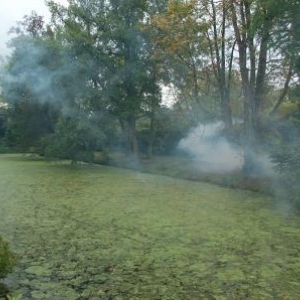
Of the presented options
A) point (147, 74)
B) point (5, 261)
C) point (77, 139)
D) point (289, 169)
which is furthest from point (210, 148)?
point (5, 261)

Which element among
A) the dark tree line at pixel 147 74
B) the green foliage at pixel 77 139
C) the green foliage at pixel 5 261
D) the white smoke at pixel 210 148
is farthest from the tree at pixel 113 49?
the green foliage at pixel 5 261

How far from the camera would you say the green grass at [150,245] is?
185 inches

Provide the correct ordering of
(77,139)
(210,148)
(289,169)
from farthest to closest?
1. (210,148)
2. (77,139)
3. (289,169)

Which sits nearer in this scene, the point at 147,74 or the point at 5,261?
the point at 5,261

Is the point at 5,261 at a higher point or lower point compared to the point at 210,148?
lower

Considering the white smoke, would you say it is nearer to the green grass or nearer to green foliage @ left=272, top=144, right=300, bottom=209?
green foliage @ left=272, top=144, right=300, bottom=209

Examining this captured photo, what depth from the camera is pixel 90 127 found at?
20469 millimetres

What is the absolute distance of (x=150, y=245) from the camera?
6.38 metres

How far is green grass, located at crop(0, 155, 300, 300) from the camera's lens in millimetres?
4707

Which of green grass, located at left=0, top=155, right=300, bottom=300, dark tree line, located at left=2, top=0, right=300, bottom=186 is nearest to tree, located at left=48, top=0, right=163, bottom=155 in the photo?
dark tree line, located at left=2, top=0, right=300, bottom=186

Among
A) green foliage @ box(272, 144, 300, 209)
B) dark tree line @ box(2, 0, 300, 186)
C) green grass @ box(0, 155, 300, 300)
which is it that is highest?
dark tree line @ box(2, 0, 300, 186)

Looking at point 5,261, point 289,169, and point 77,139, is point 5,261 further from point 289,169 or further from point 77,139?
point 77,139

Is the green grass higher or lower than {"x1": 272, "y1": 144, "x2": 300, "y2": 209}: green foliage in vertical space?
lower

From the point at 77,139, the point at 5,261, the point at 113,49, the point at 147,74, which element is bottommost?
the point at 5,261
